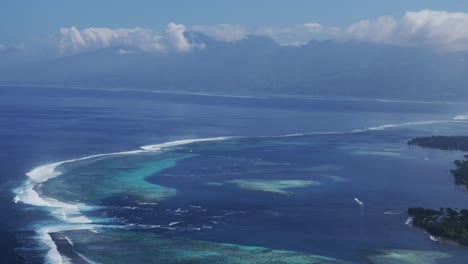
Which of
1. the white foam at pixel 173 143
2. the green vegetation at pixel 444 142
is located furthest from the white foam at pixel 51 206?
the green vegetation at pixel 444 142

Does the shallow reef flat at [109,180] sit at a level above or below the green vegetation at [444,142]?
below

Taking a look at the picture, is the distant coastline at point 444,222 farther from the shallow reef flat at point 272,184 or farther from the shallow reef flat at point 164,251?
the shallow reef flat at point 272,184

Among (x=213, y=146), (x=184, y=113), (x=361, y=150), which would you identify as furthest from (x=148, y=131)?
(x=184, y=113)

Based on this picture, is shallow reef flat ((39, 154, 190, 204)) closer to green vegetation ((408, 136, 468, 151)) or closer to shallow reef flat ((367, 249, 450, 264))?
shallow reef flat ((367, 249, 450, 264))

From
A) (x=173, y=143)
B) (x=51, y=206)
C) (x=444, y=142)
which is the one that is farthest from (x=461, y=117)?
(x=51, y=206)

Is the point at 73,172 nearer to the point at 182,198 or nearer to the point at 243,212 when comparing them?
the point at 182,198

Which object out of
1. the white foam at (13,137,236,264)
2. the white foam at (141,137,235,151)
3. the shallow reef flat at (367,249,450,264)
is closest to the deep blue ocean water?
the shallow reef flat at (367,249,450,264)

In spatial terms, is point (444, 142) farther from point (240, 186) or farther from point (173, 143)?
point (240, 186)

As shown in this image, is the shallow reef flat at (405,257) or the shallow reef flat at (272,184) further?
the shallow reef flat at (272,184)
